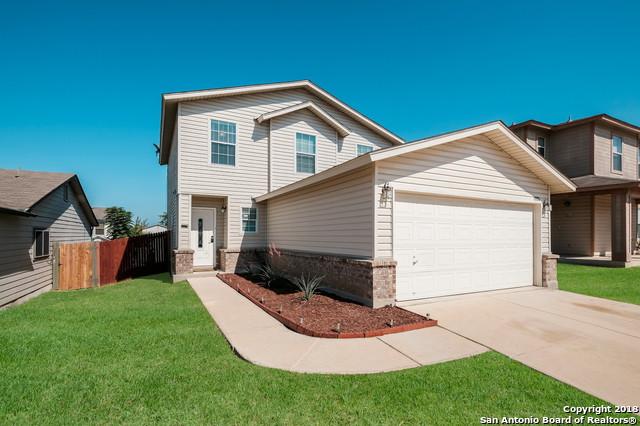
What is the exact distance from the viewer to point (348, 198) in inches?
288

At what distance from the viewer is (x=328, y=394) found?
10.3 ft

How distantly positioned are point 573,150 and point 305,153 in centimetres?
1624

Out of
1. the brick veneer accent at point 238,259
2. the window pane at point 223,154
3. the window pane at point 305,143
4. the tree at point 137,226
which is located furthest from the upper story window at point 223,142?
the tree at point 137,226

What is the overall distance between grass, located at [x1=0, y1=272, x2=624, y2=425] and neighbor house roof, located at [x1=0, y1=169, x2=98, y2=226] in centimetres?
606

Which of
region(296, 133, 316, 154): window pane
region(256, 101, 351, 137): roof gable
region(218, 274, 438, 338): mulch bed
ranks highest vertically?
region(256, 101, 351, 137): roof gable

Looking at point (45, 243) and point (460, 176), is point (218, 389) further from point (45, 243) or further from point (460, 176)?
point (45, 243)

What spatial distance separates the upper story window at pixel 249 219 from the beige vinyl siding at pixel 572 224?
15.8 m

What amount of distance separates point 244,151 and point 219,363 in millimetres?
9727

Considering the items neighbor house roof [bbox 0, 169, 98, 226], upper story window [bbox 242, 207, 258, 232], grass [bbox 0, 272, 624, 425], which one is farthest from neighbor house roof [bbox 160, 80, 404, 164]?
grass [bbox 0, 272, 624, 425]

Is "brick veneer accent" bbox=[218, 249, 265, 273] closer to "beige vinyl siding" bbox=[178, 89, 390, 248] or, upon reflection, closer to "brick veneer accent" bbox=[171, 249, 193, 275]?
"beige vinyl siding" bbox=[178, 89, 390, 248]

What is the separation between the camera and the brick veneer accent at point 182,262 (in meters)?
10.8

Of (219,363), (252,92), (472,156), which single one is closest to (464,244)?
(472,156)

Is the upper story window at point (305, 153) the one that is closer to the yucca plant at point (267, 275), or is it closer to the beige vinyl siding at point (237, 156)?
the beige vinyl siding at point (237, 156)

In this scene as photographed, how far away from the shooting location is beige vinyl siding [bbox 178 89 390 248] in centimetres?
1141
